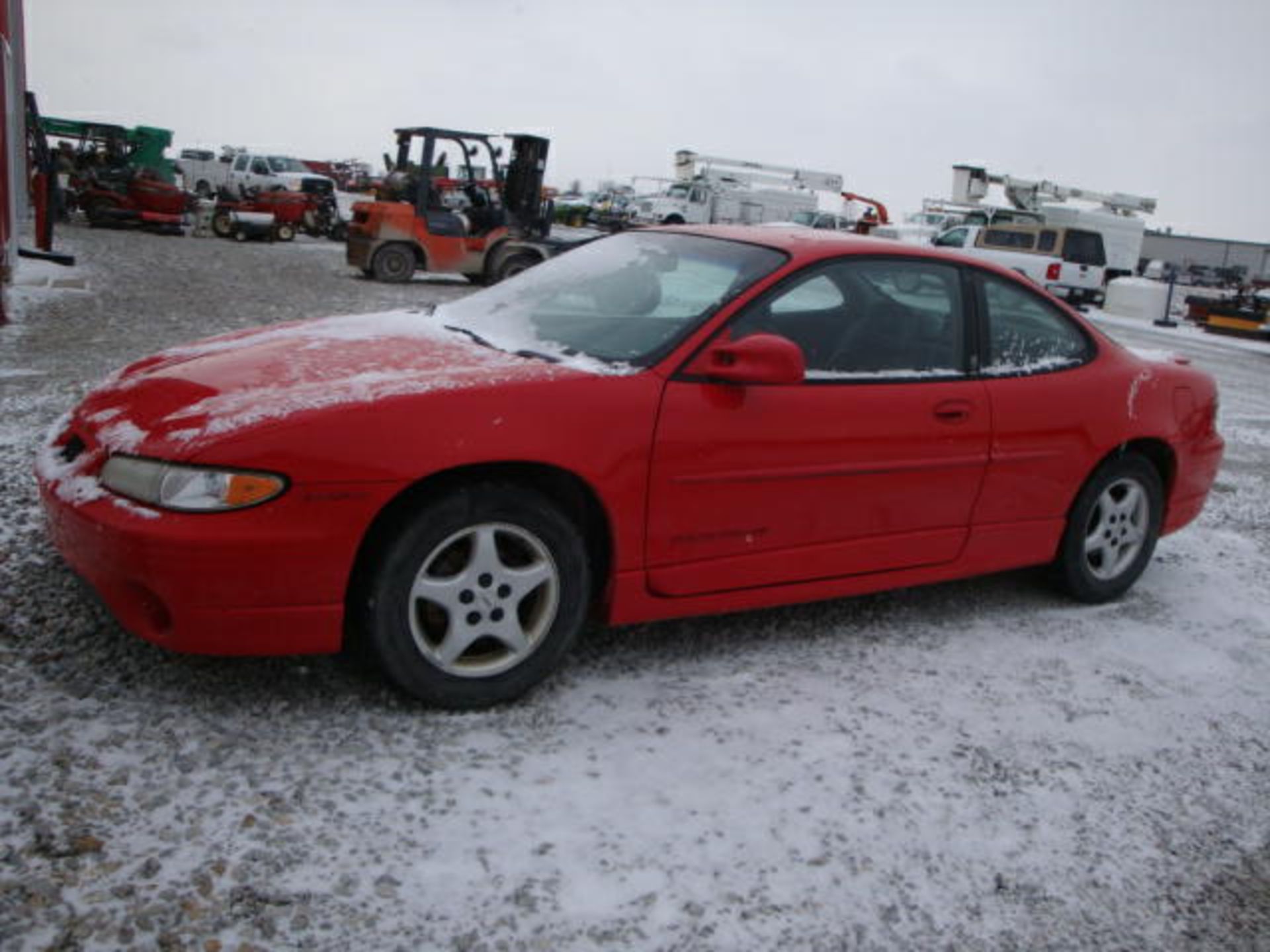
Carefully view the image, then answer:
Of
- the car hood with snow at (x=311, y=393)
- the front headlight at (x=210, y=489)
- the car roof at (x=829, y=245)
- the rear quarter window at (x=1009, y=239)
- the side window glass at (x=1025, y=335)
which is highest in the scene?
the rear quarter window at (x=1009, y=239)

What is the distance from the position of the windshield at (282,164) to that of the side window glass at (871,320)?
34.9 m

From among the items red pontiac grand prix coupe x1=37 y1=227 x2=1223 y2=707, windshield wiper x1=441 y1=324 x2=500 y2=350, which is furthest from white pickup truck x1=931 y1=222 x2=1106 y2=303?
windshield wiper x1=441 y1=324 x2=500 y2=350

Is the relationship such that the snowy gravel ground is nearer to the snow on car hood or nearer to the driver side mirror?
the snow on car hood

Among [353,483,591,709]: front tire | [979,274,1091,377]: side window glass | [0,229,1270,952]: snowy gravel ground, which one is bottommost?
[0,229,1270,952]: snowy gravel ground

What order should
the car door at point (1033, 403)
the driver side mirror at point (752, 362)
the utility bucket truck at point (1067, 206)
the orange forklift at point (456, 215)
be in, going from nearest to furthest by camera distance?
the driver side mirror at point (752, 362) < the car door at point (1033, 403) < the orange forklift at point (456, 215) < the utility bucket truck at point (1067, 206)

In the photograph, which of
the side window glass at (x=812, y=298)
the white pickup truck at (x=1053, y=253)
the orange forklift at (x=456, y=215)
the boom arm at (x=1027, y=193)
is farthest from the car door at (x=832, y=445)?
the boom arm at (x=1027, y=193)

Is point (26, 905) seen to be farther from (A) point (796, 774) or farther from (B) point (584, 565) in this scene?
(A) point (796, 774)

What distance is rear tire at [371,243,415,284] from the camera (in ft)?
52.9

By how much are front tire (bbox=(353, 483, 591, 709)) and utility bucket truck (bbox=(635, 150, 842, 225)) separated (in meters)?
31.6

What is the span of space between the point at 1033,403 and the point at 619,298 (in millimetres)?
1554

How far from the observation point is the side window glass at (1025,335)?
3.85 meters

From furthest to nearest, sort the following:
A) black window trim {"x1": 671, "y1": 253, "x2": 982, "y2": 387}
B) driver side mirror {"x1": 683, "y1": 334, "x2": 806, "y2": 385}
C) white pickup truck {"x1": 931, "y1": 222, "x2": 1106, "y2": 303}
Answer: white pickup truck {"x1": 931, "y1": 222, "x2": 1106, "y2": 303}
black window trim {"x1": 671, "y1": 253, "x2": 982, "y2": 387}
driver side mirror {"x1": 683, "y1": 334, "x2": 806, "y2": 385}

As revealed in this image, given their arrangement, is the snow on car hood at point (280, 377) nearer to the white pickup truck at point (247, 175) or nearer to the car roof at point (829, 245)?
the car roof at point (829, 245)

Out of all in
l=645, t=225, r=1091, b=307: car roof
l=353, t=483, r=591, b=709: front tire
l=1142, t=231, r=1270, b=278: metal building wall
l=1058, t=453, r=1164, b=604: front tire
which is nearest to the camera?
l=353, t=483, r=591, b=709: front tire
